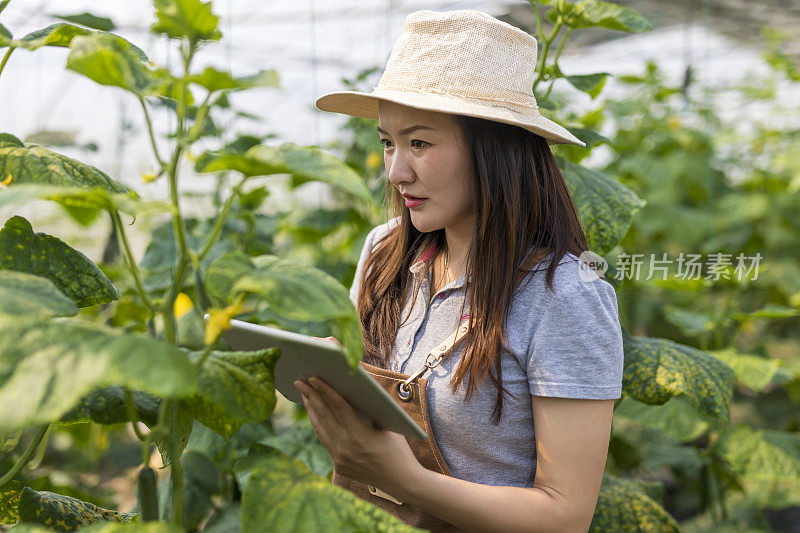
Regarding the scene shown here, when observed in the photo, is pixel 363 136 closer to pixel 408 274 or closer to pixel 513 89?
pixel 408 274

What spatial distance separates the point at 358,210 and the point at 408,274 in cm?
111

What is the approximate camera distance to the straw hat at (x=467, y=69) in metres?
1.00

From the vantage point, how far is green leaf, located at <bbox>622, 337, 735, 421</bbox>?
1.31 meters

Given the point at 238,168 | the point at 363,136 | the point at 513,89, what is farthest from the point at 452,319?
the point at 363,136

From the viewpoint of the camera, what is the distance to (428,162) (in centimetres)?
101

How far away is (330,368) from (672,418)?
123 centimetres

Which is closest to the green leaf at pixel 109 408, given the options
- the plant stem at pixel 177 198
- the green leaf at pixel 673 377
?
the plant stem at pixel 177 198

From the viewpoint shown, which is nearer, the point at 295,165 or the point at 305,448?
the point at 295,165

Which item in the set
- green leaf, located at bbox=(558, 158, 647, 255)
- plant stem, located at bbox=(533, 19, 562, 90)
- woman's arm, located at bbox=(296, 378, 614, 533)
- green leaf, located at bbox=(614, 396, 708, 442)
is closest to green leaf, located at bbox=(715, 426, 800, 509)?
green leaf, located at bbox=(614, 396, 708, 442)

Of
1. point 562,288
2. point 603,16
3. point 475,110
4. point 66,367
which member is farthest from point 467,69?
point 66,367

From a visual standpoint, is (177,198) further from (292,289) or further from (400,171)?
(400,171)

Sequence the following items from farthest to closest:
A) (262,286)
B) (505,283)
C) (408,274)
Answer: (408,274), (505,283), (262,286)

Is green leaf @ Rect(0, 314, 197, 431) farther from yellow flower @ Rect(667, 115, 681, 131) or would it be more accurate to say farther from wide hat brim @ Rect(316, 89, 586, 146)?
yellow flower @ Rect(667, 115, 681, 131)

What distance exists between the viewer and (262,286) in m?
0.57
